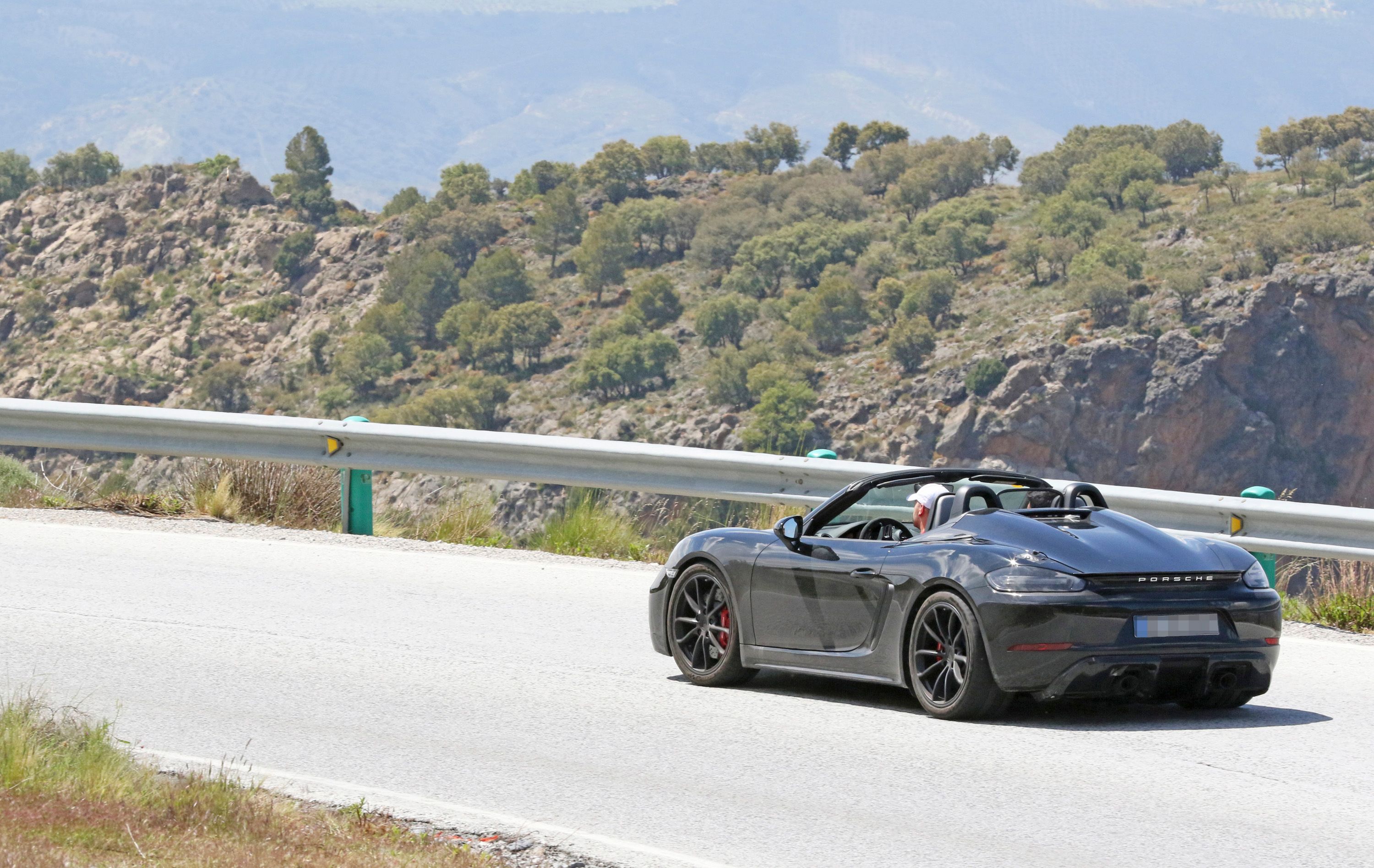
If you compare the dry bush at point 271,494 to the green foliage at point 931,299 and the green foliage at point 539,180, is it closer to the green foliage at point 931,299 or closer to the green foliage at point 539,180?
the green foliage at point 931,299

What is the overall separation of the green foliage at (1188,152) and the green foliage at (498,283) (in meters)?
49.9

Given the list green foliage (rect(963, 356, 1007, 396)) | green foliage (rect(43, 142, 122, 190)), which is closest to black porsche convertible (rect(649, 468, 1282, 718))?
green foliage (rect(963, 356, 1007, 396))

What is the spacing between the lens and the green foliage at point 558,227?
13712 cm

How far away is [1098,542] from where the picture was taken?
21.9 ft

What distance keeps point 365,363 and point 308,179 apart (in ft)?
115

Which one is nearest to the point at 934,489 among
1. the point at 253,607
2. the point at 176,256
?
the point at 253,607

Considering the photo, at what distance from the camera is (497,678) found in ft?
26.1

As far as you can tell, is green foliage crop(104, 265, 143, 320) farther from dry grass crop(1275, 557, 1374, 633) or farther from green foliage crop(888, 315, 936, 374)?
dry grass crop(1275, 557, 1374, 633)

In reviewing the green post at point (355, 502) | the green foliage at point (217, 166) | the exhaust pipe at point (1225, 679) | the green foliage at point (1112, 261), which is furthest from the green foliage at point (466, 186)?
the exhaust pipe at point (1225, 679)

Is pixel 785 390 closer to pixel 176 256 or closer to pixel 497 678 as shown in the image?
pixel 176 256

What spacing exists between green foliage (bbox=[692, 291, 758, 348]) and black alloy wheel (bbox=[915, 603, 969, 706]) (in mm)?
105380

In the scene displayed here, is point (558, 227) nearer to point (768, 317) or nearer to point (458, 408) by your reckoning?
point (768, 317)

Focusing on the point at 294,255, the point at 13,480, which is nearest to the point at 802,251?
the point at 294,255

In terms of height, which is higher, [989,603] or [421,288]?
[421,288]
